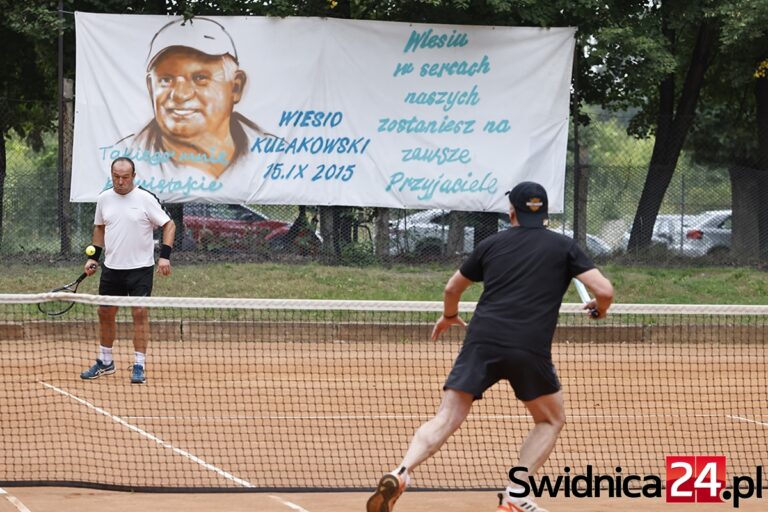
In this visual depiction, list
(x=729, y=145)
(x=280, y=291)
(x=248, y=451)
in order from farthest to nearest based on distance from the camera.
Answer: (x=729, y=145) → (x=280, y=291) → (x=248, y=451)

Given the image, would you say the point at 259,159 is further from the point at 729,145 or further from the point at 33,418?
the point at 729,145

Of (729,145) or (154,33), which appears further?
(729,145)

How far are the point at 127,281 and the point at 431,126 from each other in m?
8.25

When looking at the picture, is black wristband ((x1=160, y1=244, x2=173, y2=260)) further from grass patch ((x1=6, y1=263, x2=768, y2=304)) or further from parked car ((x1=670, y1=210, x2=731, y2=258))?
parked car ((x1=670, y1=210, x2=731, y2=258))

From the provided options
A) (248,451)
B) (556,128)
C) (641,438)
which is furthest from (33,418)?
(556,128)

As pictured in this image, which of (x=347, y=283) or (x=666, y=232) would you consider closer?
(x=347, y=283)

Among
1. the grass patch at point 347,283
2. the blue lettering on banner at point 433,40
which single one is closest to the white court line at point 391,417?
the grass patch at point 347,283

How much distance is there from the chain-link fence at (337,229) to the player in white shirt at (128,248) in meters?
7.19

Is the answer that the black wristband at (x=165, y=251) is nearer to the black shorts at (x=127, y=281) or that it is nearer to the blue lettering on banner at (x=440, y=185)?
the black shorts at (x=127, y=281)

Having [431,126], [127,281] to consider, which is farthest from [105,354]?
[431,126]

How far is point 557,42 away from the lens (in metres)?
19.9

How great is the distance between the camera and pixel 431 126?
19656 mm

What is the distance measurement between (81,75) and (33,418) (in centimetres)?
1002

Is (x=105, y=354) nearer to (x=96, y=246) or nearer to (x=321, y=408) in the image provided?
(x=96, y=246)
